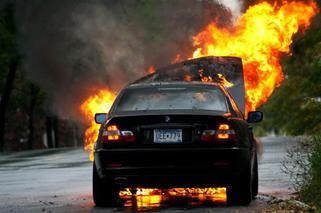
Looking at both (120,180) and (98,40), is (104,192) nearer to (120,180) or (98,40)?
(120,180)

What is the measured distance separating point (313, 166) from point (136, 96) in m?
2.62

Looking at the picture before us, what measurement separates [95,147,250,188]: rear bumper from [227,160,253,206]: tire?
0.50 ft

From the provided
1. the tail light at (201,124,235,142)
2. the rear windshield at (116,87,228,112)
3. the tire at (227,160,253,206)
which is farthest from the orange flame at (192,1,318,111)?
the tail light at (201,124,235,142)

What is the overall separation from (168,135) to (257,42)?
7.15 metres

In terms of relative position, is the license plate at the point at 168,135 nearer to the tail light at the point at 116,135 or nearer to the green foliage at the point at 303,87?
the tail light at the point at 116,135

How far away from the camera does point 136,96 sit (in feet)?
42.9

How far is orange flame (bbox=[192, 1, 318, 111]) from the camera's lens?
18422mm

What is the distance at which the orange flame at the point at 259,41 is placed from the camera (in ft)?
60.4

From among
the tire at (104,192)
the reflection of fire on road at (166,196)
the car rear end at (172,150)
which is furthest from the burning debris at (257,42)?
the car rear end at (172,150)

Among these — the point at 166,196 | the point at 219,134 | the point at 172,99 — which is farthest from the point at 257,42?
the point at 219,134

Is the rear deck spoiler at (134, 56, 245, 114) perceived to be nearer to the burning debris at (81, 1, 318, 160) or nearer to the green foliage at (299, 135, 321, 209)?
the burning debris at (81, 1, 318, 160)

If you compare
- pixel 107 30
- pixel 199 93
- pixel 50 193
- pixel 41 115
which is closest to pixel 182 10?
pixel 107 30

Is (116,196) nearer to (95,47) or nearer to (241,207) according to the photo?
(241,207)

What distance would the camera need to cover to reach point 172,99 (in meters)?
12.9
